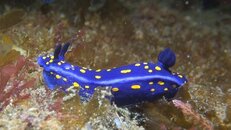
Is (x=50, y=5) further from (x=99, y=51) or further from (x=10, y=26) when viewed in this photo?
(x=99, y=51)

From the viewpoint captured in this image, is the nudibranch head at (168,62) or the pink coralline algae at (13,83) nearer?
the pink coralline algae at (13,83)

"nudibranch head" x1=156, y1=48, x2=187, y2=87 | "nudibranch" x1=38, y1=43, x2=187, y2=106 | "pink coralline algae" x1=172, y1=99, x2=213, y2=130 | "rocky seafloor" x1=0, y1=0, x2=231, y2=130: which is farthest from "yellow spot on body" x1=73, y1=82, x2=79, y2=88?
"pink coralline algae" x1=172, y1=99, x2=213, y2=130

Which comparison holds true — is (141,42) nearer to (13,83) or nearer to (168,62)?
(168,62)

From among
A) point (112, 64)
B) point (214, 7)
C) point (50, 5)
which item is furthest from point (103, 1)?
point (214, 7)

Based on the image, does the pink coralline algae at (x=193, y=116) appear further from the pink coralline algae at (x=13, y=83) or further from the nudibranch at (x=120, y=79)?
the pink coralline algae at (x=13, y=83)

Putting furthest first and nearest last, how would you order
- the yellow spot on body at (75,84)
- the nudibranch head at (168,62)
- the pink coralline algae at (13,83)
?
1. the nudibranch head at (168,62)
2. the yellow spot on body at (75,84)
3. the pink coralline algae at (13,83)

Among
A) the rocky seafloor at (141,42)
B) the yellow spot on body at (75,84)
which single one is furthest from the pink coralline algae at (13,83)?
the yellow spot on body at (75,84)

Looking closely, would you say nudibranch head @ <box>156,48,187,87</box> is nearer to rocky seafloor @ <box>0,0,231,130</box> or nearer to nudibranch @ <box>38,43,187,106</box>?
nudibranch @ <box>38,43,187,106</box>
